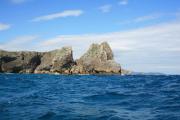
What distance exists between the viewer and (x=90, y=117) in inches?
708

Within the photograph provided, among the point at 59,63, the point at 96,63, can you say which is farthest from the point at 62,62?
the point at 96,63

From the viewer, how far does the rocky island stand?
148625mm

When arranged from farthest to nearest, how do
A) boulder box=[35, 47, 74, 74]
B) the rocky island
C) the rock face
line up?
the rocky island
boulder box=[35, 47, 74, 74]
the rock face

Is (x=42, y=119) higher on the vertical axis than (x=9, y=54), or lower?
lower

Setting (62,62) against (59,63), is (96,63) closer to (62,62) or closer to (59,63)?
(62,62)

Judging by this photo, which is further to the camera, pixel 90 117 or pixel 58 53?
pixel 58 53

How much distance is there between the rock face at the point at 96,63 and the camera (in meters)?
148

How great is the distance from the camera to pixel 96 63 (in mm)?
150750

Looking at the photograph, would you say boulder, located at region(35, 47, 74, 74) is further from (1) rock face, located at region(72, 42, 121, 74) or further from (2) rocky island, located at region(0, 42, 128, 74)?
(1) rock face, located at region(72, 42, 121, 74)

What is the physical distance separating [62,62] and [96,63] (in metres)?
15.1

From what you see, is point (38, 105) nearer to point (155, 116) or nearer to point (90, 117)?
point (90, 117)

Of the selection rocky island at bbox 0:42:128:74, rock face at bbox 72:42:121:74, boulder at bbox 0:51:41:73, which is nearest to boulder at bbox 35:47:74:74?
rocky island at bbox 0:42:128:74

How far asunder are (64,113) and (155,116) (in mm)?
5087

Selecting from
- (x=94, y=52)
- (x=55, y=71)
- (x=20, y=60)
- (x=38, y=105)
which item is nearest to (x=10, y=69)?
(x=20, y=60)
